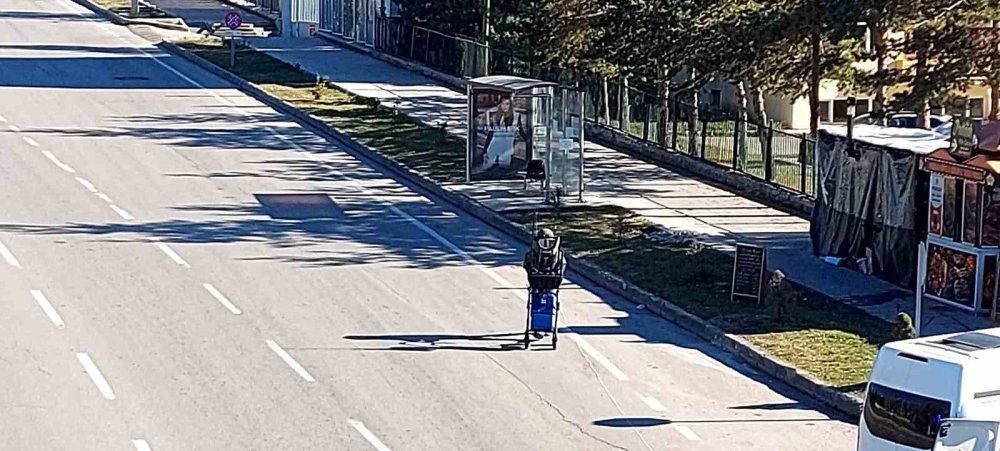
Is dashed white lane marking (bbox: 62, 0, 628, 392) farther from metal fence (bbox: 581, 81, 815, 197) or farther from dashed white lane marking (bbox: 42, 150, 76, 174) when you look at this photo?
metal fence (bbox: 581, 81, 815, 197)

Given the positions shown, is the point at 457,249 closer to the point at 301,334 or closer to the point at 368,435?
the point at 301,334

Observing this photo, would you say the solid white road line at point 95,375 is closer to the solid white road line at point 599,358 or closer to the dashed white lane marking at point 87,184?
the solid white road line at point 599,358

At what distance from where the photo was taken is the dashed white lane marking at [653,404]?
18016mm

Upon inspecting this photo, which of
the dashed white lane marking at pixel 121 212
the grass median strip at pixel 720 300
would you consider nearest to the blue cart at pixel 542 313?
the grass median strip at pixel 720 300

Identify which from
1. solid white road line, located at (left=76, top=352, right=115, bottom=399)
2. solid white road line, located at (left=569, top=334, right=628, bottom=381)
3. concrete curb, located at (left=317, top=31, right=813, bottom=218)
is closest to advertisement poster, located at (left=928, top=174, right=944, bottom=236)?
solid white road line, located at (left=569, top=334, right=628, bottom=381)

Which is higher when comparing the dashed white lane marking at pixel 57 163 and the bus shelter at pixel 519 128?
the bus shelter at pixel 519 128

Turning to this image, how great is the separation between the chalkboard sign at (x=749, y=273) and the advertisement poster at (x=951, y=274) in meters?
2.40

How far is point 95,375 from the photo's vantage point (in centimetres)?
1884

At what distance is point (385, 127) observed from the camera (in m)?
39.4

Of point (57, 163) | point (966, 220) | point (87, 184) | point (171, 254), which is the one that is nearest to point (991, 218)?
point (966, 220)

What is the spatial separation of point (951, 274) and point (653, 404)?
620cm

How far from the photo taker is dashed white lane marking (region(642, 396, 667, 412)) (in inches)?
709

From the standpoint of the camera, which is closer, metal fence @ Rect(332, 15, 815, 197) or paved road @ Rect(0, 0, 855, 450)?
paved road @ Rect(0, 0, 855, 450)

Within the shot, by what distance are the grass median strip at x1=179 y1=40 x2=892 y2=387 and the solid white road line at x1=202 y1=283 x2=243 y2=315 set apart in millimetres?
5432
